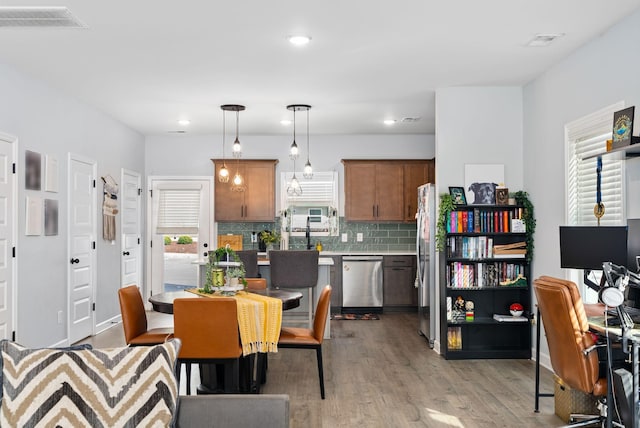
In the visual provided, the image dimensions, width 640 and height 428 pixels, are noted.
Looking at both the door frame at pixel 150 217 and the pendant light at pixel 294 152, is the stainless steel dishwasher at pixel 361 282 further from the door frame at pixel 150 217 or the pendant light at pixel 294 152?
the door frame at pixel 150 217

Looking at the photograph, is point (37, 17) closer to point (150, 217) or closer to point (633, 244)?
point (633, 244)

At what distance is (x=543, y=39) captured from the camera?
15.3ft

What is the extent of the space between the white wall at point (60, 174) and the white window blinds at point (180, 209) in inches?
67.8

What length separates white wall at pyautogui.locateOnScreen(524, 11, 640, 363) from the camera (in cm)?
421

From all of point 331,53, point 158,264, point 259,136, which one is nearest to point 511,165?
point 331,53

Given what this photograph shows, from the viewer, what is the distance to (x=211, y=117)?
793 cm

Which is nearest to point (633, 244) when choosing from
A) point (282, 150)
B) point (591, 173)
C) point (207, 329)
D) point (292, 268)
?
point (591, 173)

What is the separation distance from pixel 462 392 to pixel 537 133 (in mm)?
2667

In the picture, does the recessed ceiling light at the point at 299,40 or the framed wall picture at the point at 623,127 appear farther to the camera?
the recessed ceiling light at the point at 299,40

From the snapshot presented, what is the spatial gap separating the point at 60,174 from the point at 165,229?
3.15 meters

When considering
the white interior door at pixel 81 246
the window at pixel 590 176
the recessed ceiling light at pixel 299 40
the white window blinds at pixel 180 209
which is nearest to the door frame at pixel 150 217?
the white window blinds at pixel 180 209

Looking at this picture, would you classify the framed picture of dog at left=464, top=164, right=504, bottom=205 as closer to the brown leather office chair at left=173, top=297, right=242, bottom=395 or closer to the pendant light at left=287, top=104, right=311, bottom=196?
the pendant light at left=287, top=104, right=311, bottom=196

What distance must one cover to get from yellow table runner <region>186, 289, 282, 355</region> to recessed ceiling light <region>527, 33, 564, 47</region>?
2847mm

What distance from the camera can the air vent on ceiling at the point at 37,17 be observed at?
3850mm
